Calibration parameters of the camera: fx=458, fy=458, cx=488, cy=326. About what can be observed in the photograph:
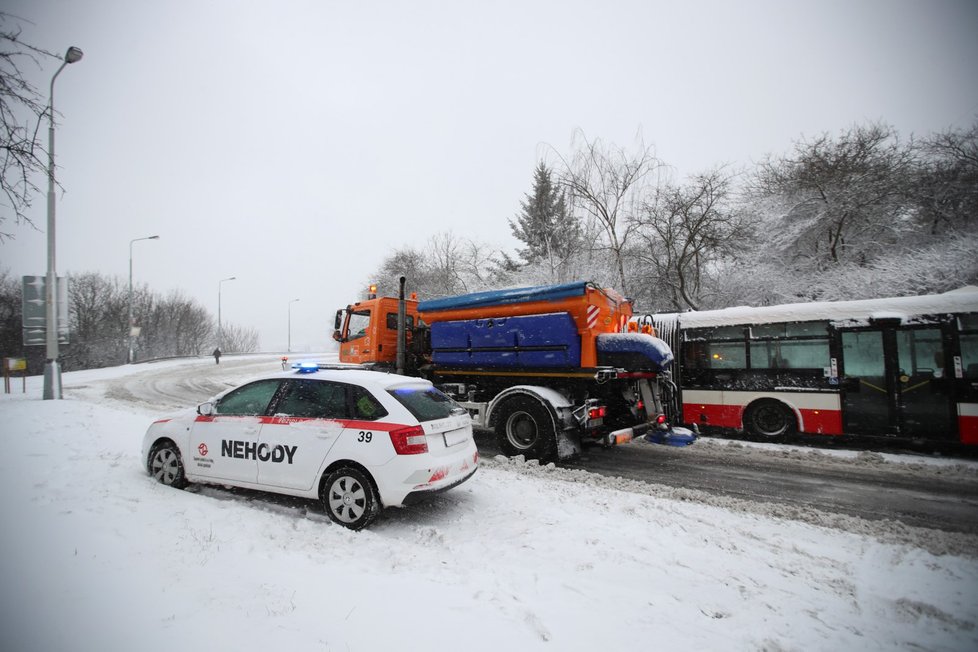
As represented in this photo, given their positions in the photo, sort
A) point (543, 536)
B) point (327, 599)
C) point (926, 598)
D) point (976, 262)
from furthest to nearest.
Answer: point (976, 262), point (543, 536), point (926, 598), point (327, 599)

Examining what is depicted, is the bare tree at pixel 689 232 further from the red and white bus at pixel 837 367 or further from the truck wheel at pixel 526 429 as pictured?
the truck wheel at pixel 526 429

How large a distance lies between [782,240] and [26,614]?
21.7 metres

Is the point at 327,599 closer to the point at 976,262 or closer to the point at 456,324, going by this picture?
the point at 456,324

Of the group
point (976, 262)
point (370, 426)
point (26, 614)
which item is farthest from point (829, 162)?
point (26, 614)

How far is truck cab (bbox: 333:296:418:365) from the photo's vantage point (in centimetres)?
1032

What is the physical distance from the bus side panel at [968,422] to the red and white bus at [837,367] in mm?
13

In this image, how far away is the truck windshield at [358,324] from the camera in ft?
34.5

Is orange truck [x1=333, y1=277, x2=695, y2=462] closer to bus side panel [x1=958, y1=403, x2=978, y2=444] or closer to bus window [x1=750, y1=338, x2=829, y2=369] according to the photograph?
bus window [x1=750, y1=338, x2=829, y2=369]

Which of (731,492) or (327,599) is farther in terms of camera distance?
(731,492)

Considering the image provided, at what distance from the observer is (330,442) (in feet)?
15.1

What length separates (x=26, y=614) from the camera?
2.70 metres

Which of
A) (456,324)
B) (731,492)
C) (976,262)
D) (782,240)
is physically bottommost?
(731,492)

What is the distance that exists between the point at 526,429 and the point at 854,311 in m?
6.81

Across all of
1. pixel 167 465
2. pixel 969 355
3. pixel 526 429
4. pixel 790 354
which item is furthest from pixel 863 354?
pixel 167 465
